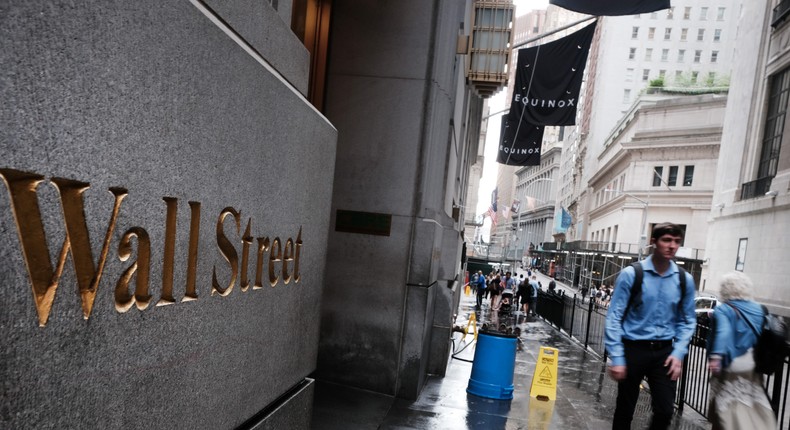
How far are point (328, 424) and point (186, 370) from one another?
4017 millimetres

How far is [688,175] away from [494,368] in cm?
5644

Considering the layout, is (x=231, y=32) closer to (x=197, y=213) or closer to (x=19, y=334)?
(x=197, y=213)

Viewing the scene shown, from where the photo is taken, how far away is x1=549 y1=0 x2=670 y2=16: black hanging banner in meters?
9.36

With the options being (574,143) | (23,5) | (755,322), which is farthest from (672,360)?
Answer: (574,143)

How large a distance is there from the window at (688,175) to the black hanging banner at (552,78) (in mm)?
48149

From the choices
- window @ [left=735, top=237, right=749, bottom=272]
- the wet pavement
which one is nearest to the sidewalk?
the wet pavement

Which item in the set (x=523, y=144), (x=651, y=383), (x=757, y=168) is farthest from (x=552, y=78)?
(x=757, y=168)

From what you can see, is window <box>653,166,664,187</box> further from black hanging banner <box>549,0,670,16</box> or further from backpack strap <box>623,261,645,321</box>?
backpack strap <box>623,261,645,321</box>

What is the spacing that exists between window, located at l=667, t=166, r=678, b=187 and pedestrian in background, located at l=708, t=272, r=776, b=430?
5848cm

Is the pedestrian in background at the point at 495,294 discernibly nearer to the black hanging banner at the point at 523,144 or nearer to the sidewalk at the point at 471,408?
the black hanging banner at the point at 523,144

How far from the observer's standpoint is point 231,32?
7.42ft

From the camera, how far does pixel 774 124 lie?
95.0ft

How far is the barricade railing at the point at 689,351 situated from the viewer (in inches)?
259

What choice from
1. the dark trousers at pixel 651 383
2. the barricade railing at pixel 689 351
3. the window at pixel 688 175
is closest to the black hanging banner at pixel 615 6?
the barricade railing at pixel 689 351
